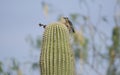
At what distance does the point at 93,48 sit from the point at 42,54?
37.2ft

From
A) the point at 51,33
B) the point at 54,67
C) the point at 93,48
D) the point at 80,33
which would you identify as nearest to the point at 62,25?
the point at 51,33

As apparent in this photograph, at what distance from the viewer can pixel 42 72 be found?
4762 mm

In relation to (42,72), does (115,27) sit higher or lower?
higher

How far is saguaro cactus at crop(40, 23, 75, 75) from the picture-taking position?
465cm

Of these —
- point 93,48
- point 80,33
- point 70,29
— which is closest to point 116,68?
point 93,48

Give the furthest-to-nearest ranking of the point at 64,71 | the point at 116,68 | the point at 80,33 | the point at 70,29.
→ the point at 116,68 → the point at 80,33 → the point at 70,29 → the point at 64,71

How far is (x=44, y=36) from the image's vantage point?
15.7 feet

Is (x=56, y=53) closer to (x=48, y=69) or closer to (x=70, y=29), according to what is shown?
(x=48, y=69)

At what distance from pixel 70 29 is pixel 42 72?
2.40 ft

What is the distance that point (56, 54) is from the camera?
468 centimetres

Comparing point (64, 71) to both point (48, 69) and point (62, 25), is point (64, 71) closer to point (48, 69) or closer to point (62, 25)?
point (48, 69)

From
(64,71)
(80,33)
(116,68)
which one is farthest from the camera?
(116,68)

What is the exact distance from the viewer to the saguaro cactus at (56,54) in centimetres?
465

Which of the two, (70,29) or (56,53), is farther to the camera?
(70,29)
